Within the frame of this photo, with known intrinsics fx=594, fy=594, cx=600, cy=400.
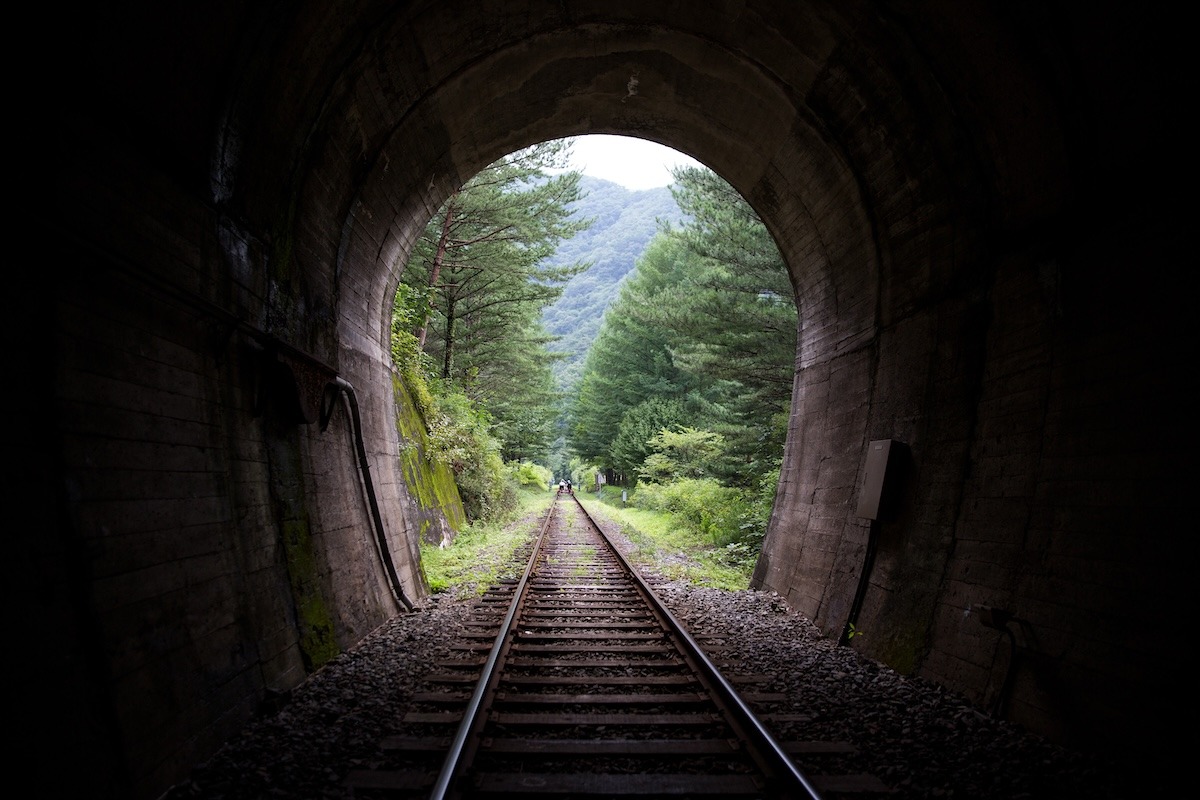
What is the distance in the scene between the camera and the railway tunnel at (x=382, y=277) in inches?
111

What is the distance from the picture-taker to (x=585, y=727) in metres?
3.63

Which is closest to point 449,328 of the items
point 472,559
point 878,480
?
point 472,559

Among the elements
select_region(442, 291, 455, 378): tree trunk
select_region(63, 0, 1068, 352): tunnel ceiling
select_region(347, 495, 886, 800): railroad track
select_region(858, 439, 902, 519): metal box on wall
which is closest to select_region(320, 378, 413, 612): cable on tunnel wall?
select_region(347, 495, 886, 800): railroad track

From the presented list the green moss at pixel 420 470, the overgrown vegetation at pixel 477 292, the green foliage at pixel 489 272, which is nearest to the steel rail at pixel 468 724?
the green moss at pixel 420 470

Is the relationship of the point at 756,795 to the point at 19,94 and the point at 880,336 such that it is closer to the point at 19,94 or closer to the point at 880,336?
the point at 19,94

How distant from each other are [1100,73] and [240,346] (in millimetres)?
5871

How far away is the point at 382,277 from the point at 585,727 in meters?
5.75

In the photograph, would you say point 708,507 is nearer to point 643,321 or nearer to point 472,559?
point 643,321

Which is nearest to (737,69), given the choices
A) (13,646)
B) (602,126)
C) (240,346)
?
(602,126)

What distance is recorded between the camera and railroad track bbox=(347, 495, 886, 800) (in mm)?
2908

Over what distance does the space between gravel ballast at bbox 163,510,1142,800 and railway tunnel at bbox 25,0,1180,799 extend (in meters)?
0.20

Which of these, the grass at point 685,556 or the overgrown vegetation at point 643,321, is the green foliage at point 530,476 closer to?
the overgrown vegetation at point 643,321

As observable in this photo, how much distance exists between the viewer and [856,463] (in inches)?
260

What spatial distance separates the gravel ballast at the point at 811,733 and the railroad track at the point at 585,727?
0.61ft
